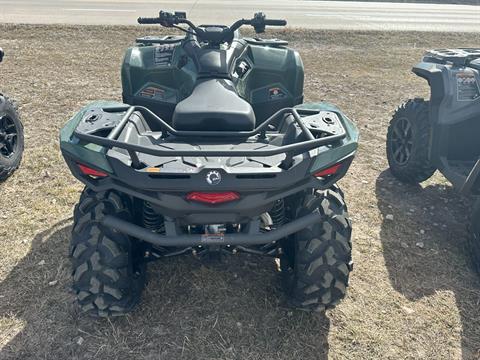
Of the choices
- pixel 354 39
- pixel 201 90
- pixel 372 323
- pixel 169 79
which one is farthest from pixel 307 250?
pixel 354 39

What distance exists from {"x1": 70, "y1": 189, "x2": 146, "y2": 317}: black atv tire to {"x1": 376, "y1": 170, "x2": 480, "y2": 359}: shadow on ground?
6.95 ft

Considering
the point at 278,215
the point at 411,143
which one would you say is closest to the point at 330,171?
the point at 278,215

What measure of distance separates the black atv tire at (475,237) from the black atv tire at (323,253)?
130 cm

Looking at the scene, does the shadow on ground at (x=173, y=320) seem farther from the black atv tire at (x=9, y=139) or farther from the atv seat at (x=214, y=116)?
the black atv tire at (x=9, y=139)

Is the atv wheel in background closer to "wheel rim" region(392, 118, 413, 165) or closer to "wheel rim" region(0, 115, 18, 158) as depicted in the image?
"wheel rim" region(392, 118, 413, 165)

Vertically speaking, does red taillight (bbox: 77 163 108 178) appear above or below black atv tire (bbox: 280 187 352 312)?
above

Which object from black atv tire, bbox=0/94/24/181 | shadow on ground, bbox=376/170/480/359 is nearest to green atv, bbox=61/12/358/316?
Answer: shadow on ground, bbox=376/170/480/359

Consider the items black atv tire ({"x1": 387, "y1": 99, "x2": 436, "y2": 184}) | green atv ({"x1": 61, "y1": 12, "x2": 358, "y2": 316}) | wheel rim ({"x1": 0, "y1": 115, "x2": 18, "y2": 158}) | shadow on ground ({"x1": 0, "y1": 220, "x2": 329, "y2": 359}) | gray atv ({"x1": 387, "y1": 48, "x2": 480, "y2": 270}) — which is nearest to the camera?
green atv ({"x1": 61, "y1": 12, "x2": 358, "y2": 316})

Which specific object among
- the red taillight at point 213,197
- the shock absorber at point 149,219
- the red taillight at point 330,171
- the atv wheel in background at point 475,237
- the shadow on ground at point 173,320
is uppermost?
the red taillight at point 330,171

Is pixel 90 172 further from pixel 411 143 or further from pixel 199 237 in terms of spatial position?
Answer: pixel 411 143

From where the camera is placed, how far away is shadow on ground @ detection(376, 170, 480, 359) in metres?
3.40

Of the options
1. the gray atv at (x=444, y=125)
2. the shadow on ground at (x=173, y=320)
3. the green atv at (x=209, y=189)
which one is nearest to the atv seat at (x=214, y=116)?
the green atv at (x=209, y=189)

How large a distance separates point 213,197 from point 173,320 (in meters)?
1.19

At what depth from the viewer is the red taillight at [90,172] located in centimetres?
236
